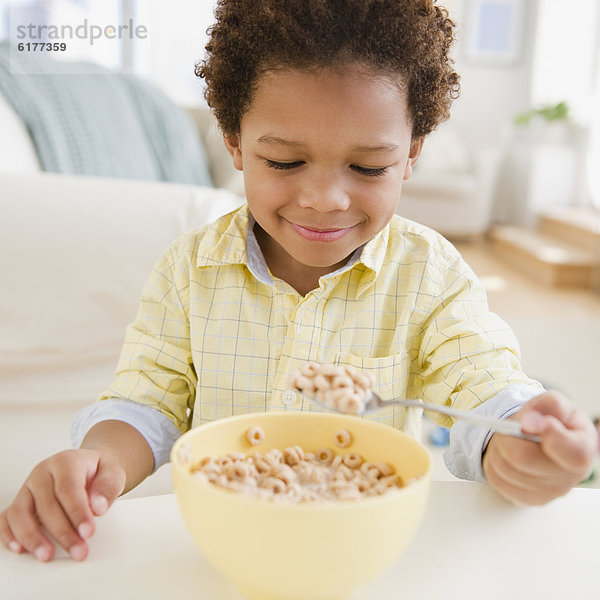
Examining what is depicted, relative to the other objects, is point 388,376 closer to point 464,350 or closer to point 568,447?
point 464,350

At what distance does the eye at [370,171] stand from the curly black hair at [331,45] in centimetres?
10

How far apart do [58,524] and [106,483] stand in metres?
0.10

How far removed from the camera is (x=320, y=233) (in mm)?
840

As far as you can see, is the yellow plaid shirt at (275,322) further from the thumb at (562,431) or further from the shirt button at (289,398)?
the thumb at (562,431)

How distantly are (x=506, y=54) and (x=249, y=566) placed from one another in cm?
713

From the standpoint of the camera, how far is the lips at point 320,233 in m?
0.84

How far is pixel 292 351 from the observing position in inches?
36.6

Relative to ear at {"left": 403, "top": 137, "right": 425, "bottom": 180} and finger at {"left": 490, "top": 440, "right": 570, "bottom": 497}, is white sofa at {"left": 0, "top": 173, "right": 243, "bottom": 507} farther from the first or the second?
finger at {"left": 490, "top": 440, "right": 570, "bottom": 497}

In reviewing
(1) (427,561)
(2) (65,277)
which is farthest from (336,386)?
(2) (65,277)

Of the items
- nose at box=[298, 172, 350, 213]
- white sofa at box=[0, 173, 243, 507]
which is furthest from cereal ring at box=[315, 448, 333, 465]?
white sofa at box=[0, 173, 243, 507]

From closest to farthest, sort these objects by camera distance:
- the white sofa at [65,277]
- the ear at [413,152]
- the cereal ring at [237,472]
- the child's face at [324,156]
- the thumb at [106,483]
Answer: the cereal ring at [237,472], the thumb at [106,483], the child's face at [324,156], the ear at [413,152], the white sofa at [65,277]

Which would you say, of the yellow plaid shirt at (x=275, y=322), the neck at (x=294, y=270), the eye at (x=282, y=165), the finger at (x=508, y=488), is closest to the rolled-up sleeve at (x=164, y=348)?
the yellow plaid shirt at (x=275, y=322)

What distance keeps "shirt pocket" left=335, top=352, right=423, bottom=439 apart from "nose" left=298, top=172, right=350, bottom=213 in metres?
0.23

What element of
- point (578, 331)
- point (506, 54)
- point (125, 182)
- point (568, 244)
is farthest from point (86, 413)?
point (506, 54)
